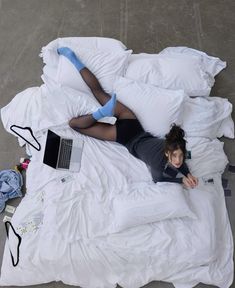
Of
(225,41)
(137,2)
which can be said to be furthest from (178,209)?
(137,2)

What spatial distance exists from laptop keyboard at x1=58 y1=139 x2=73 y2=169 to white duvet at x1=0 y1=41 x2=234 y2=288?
0.07 metres

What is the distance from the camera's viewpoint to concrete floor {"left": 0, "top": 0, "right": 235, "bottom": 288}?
3.11m

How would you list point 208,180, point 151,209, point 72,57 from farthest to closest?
point 72,57 < point 208,180 < point 151,209

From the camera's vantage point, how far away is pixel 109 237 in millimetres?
2266

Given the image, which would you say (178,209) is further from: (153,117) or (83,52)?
(83,52)

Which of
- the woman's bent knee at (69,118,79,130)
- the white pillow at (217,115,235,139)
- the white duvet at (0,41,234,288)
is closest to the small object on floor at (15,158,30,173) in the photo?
the white duvet at (0,41,234,288)

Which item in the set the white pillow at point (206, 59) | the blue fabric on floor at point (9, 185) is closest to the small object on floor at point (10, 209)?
the blue fabric on floor at point (9, 185)

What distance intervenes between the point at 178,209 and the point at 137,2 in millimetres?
2026

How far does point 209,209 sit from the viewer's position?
2.32 m

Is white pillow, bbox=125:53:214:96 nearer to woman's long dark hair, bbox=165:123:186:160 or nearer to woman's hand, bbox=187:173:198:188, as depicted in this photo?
woman's long dark hair, bbox=165:123:186:160

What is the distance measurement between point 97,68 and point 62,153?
67cm

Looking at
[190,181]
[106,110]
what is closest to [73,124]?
[106,110]

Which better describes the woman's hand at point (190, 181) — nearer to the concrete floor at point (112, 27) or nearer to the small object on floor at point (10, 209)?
A: the concrete floor at point (112, 27)

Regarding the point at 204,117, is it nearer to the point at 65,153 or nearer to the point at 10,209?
the point at 65,153
